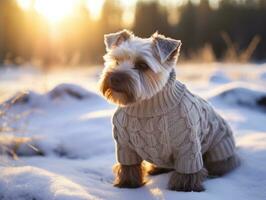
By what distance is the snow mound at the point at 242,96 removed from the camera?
21.3 feet

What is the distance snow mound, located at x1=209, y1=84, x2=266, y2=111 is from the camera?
6.49 metres

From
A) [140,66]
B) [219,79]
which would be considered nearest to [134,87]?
[140,66]

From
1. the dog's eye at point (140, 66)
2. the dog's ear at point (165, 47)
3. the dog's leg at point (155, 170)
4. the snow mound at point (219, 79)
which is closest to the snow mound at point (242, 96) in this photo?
the snow mound at point (219, 79)

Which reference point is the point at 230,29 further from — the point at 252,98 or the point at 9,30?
the point at 252,98

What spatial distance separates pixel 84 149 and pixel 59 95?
2754 millimetres

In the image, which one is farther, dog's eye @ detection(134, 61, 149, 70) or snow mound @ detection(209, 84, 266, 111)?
snow mound @ detection(209, 84, 266, 111)

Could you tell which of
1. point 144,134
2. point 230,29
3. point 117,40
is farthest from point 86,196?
point 230,29

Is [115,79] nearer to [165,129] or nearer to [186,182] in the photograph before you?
[165,129]

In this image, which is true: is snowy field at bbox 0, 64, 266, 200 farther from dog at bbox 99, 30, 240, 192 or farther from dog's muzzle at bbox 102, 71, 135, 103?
dog's muzzle at bbox 102, 71, 135, 103

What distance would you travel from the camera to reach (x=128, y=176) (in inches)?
156

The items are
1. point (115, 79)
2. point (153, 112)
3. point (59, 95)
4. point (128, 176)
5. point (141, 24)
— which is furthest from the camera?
point (141, 24)

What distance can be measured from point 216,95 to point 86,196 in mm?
4134

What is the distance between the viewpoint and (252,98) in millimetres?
6559

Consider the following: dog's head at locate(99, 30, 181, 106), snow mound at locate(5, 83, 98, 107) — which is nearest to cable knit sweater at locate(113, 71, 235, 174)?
dog's head at locate(99, 30, 181, 106)
